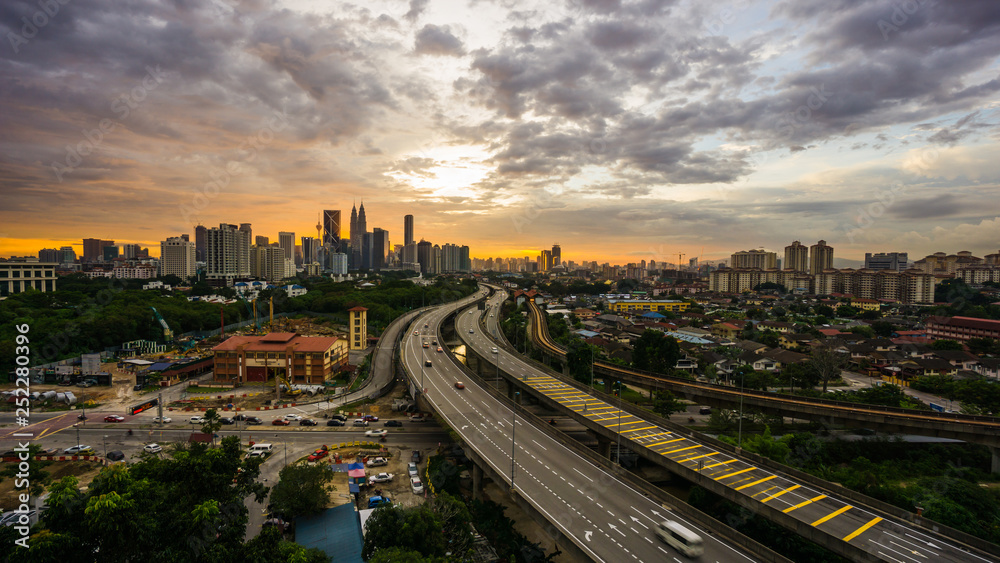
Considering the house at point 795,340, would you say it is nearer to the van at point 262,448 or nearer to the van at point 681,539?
the van at point 681,539

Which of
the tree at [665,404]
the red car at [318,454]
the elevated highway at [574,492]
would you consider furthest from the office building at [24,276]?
the tree at [665,404]

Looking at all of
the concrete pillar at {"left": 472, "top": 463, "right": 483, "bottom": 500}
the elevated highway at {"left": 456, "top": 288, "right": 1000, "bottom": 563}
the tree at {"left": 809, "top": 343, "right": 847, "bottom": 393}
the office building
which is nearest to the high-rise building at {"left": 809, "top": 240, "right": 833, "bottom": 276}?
the tree at {"left": 809, "top": 343, "right": 847, "bottom": 393}

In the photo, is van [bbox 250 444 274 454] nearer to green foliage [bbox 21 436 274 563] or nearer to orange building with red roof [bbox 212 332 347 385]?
green foliage [bbox 21 436 274 563]

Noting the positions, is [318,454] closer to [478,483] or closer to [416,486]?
[416,486]

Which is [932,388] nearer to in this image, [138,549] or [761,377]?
[761,377]

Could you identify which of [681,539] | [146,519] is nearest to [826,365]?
[681,539]

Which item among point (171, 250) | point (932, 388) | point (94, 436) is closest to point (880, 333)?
point (932, 388)
